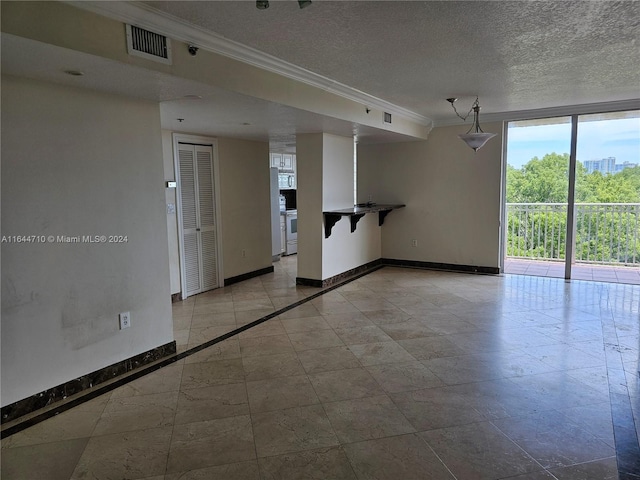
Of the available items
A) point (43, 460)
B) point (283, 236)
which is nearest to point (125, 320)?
point (43, 460)

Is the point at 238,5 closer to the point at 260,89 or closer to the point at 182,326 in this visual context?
the point at 260,89

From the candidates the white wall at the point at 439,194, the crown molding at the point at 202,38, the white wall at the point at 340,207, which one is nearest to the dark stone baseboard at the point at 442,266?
the white wall at the point at 439,194

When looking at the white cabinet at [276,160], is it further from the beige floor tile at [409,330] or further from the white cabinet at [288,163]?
the beige floor tile at [409,330]

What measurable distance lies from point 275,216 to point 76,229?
183 inches

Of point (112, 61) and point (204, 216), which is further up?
point (112, 61)

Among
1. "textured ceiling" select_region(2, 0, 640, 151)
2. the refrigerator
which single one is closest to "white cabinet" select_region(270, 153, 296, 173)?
the refrigerator

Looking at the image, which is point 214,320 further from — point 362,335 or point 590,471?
point 590,471

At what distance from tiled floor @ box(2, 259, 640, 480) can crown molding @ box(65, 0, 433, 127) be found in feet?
7.57

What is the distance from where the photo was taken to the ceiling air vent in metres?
2.30

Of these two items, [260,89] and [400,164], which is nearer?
[260,89]

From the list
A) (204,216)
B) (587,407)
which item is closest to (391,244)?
(204,216)

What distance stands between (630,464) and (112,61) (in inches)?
134

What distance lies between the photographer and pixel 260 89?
10.4 ft

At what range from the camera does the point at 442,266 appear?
676 cm
